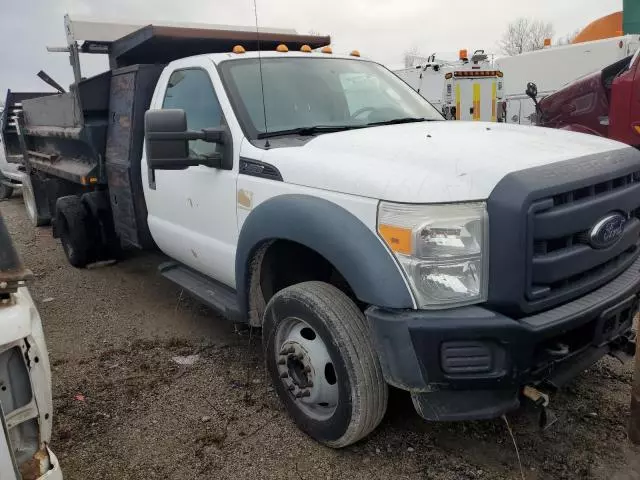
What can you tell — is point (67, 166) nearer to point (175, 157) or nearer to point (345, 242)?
point (175, 157)

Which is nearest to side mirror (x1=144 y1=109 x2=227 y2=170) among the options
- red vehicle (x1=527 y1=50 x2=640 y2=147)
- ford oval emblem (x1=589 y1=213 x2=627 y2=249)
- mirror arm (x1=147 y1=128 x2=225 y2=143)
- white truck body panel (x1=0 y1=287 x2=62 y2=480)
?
mirror arm (x1=147 y1=128 x2=225 y2=143)

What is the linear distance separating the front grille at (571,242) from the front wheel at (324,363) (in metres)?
0.79

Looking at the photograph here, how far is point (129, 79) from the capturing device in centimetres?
467

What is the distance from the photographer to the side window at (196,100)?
3.62 m

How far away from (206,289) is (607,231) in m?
2.53

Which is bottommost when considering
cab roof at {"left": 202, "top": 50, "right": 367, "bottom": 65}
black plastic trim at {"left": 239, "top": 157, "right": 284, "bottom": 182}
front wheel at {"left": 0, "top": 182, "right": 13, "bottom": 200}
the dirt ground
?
the dirt ground

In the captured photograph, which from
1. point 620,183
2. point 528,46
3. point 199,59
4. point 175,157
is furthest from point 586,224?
point 528,46

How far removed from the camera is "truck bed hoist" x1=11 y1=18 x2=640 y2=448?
2.27 m

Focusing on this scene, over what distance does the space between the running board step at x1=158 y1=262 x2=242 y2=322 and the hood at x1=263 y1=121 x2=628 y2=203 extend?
1.03 metres

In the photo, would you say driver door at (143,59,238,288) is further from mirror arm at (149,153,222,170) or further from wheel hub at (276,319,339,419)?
wheel hub at (276,319,339,419)

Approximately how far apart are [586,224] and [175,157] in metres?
2.14

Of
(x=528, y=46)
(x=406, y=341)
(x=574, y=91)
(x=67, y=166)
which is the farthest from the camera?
(x=528, y=46)

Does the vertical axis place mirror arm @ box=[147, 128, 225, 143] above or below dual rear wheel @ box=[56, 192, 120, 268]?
above

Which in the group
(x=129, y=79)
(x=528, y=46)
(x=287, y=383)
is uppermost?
(x=528, y=46)
